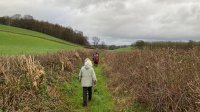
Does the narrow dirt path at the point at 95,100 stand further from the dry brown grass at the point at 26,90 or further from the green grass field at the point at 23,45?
the green grass field at the point at 23,45

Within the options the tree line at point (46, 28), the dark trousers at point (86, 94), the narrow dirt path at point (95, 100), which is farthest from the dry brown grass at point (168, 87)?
the tree line at point (46, 28)

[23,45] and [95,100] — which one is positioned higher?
[23,45]

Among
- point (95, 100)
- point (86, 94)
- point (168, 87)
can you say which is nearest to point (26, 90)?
point (86, 94)

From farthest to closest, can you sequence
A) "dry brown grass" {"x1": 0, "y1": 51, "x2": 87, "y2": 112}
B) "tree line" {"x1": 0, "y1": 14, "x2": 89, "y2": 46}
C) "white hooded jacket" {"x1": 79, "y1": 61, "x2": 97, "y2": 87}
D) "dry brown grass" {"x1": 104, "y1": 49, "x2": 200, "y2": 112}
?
"tree line" {"x1": 0, "y1": 14, "x2": 89, "y2": 46}
"white hooded jacket" {"x1": 79, "y1": 61, "x2": 97, "y2": 87}
"dry brown grass" {"x1": 0, "y1": 51, "x2": 87, "y2": 112}
"dry brown grass" {"x1": 104, "y1": 49, "x2": 200, "y2": 112}

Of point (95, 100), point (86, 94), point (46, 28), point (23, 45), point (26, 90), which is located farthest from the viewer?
point (46, 28)

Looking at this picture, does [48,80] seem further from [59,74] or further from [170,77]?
[170,77]

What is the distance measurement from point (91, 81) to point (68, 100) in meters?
1.34

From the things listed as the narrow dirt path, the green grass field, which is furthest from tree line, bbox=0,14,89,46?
the narrow dirt path

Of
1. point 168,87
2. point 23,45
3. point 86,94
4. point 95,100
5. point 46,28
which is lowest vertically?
point 95,100

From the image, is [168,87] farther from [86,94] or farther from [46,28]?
[46,28]

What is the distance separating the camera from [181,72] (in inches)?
444

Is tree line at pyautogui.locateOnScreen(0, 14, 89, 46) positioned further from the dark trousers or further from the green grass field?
the dark trousers

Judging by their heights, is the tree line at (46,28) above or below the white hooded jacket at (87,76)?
above

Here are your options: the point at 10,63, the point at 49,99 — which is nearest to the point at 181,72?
the point at 49,99
